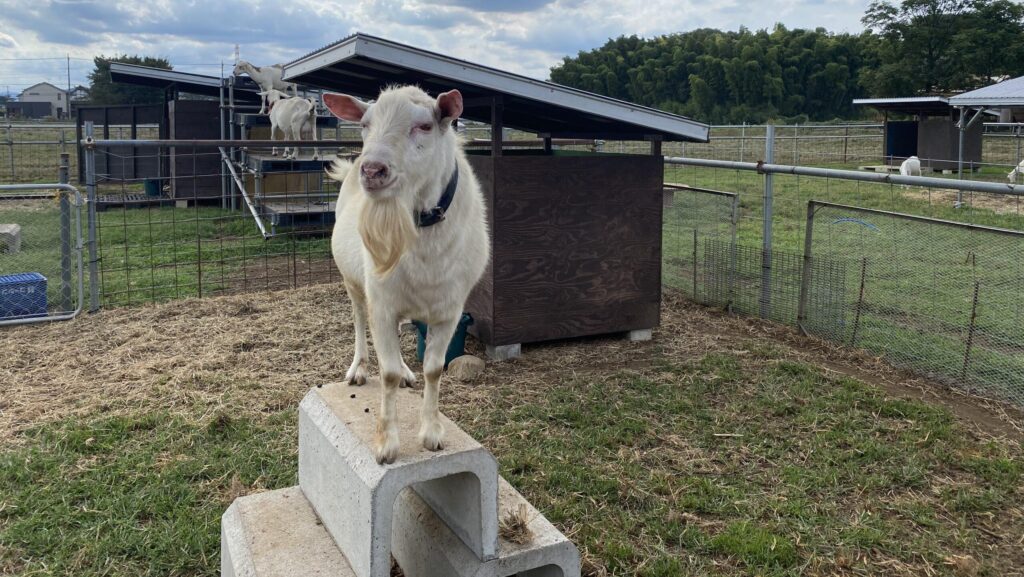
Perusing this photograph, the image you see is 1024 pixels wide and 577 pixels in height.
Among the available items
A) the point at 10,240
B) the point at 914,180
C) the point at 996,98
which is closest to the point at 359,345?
the point at 914,180

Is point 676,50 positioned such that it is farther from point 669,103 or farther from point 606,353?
point 606,353

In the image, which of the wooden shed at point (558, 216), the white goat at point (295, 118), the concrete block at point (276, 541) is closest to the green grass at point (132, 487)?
the concrete block at point (276, 541)

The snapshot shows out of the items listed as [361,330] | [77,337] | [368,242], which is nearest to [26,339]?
[77,337]

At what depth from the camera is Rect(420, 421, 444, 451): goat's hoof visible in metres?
2.77

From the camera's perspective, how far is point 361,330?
3.88m

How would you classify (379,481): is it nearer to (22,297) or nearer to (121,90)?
(22,297)

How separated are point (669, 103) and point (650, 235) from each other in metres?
53.4

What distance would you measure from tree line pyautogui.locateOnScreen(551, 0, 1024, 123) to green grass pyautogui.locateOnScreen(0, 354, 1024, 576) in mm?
40076

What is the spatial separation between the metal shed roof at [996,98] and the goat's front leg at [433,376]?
17.7 m

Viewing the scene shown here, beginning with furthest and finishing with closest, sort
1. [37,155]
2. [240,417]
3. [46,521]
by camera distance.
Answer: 1. [37,155]
2. [240,417]
3. [46,521]

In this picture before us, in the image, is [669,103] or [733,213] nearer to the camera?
[733,213]

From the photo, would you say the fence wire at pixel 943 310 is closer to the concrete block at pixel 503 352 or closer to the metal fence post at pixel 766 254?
the metal fence post at pixel 766 254

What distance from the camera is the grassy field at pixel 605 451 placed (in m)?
3.26

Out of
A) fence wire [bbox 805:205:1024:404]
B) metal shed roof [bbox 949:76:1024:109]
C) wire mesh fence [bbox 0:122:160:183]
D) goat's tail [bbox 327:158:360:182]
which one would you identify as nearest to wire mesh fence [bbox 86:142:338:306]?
wire mesh fence [bbox 0:122:160:183]
